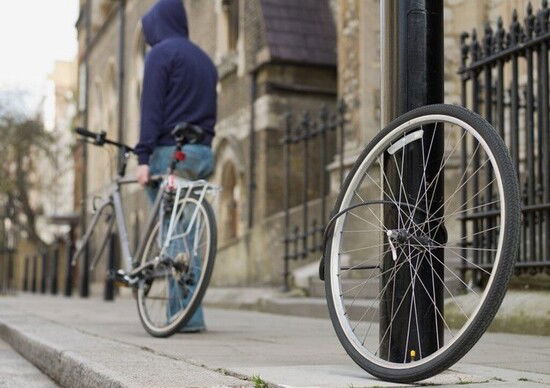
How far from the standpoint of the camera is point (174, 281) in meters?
5.69

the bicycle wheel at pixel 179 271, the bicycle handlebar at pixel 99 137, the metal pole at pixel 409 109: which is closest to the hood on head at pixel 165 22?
the bicycle handlebar at pixel 99 137

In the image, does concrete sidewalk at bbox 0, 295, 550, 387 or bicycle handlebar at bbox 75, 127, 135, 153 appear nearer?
concrete sidewalk at bbox 0, 295, 550, 387

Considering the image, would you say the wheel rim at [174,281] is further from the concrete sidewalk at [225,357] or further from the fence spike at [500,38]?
the fence spike at [500,38]

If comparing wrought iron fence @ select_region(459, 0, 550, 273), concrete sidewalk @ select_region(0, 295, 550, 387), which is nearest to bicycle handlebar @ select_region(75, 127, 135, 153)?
concrete sidewalk @ select_region(0, 295, 550, 387)

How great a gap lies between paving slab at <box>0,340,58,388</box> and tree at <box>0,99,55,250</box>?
26085mm

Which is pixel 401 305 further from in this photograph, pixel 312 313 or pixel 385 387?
pixel 312 313

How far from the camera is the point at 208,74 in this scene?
247 inches

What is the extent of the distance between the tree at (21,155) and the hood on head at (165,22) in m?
25.2

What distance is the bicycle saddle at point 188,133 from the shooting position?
19.2 ft

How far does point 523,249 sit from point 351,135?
17.5 ft

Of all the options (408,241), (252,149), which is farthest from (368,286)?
(252,149)

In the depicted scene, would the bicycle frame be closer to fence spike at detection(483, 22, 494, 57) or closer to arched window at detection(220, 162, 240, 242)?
fence spike at detection(483, 22, 494, 57)

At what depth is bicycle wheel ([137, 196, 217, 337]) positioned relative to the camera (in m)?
5.42

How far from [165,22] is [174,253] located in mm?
1651
